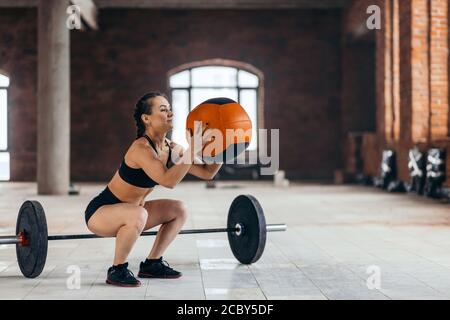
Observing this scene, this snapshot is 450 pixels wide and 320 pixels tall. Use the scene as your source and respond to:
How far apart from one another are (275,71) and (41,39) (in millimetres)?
6760

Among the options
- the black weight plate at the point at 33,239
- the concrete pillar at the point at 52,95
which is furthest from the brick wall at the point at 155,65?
the black weight plate at the point at 33,239

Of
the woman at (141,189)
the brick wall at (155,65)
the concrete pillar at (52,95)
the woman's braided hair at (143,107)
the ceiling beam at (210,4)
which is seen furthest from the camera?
the brick wall at (155,65)

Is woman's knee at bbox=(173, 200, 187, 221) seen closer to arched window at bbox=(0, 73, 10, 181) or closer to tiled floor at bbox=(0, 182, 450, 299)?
tiled floor at bbox=(0, 182, 450, 299)

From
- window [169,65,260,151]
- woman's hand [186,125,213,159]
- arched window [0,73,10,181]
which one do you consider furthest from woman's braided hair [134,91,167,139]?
arched window [0,73,10,181]

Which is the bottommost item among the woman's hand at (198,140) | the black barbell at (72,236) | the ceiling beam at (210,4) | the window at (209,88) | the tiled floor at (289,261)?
the tiled floor at (289,261)

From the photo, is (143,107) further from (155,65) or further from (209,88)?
(155,65)

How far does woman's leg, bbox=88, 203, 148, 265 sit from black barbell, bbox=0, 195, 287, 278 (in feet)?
0.58

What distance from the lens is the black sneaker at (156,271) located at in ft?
12.3

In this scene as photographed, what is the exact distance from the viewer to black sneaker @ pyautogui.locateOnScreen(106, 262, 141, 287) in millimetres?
3477

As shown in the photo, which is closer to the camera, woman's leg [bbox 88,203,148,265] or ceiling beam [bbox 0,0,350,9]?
woman's leg [bbox 88,203,148,265]

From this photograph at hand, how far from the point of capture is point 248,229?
402 cm

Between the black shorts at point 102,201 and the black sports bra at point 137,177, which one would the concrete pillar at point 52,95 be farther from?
the black sports bra at point 137,177

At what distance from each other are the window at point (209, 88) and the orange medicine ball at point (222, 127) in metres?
12.2

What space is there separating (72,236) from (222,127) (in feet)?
3.68
